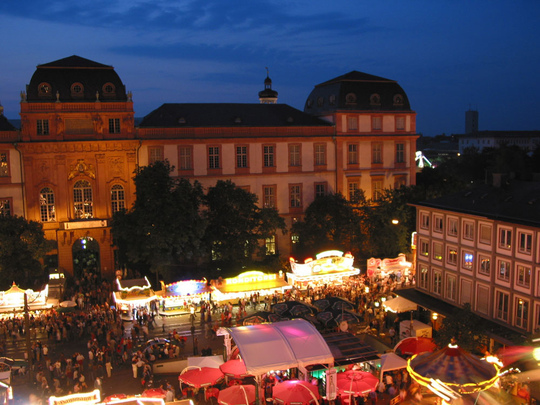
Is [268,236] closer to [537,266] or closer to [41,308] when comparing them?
[41,308]

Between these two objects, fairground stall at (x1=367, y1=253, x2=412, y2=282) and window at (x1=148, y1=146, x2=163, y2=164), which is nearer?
fairground stall at (x1=367, y1=253, x2=412, y2=282)

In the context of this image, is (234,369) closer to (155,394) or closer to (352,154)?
(155,394)

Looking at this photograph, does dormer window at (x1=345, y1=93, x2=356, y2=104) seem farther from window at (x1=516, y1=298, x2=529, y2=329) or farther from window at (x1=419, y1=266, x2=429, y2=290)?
window at (x1=516, y1=298, x2=529, y2=329)

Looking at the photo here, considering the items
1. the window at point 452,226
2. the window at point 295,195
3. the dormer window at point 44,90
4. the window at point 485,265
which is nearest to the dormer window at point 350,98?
the window at point 295,195

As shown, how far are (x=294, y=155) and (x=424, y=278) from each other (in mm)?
20819

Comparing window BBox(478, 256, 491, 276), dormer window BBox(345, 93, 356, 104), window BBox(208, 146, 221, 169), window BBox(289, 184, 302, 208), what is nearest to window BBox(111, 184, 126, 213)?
window BBox(208, 146, 221, 169)

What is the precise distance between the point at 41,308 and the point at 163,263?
352 inches

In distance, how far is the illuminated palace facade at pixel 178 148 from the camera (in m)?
47.2

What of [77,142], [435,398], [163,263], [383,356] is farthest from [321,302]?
[77,142]

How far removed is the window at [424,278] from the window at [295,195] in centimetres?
1845

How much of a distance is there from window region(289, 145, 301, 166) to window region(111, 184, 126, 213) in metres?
16.4

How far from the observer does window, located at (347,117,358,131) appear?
55.9m

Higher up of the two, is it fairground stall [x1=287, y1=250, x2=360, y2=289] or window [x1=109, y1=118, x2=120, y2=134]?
window [x1=109, y1=118, x2=120, y2=134]

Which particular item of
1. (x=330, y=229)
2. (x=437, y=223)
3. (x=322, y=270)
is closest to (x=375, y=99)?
(x=330, y=229)
